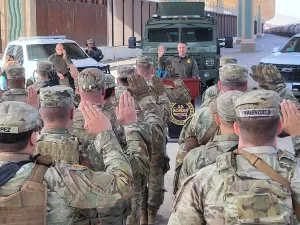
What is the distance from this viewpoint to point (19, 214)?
2410mm

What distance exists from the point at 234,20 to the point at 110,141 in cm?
7131

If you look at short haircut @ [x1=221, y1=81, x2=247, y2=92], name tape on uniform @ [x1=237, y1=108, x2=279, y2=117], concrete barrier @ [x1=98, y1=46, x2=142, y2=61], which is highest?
concrete barrier @ [x1=98, y1=46, x2=142, y2=61]

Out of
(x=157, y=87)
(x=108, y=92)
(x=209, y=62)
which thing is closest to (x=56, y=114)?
(x=108, y=92)

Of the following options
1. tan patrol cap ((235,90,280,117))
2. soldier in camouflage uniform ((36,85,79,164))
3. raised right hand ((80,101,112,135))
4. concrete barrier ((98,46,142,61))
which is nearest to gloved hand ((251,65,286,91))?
soldier in camouflage uniform ((36,85,79,164))

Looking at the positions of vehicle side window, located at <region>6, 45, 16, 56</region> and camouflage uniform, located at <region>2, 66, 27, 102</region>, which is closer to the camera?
camouflage uniform, located at <region>2, 66, 27, 102</region>

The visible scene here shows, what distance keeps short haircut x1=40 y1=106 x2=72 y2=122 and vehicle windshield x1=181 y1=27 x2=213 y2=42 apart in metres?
11.4

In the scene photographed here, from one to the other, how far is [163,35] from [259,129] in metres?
12.3

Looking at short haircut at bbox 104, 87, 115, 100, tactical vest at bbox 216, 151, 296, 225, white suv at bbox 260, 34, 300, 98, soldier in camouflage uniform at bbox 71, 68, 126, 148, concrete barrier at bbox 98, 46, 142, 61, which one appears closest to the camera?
tactical vest at bbox 216, 151, 296, 225

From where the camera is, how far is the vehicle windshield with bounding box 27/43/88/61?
1397 cm

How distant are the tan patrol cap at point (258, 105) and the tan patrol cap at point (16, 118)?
918 mm

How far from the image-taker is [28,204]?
240cm

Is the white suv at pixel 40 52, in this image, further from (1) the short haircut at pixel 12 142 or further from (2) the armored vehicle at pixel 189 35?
(1) the short haircut at pixel 12 142

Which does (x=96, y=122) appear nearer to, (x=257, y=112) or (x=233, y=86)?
(x=257, y=112)

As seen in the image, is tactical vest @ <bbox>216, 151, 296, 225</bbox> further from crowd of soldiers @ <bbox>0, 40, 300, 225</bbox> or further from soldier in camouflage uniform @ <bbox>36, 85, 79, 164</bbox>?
soldier in camouflage uniform @ <bbox>36, 85, 79, 164</bbox>
